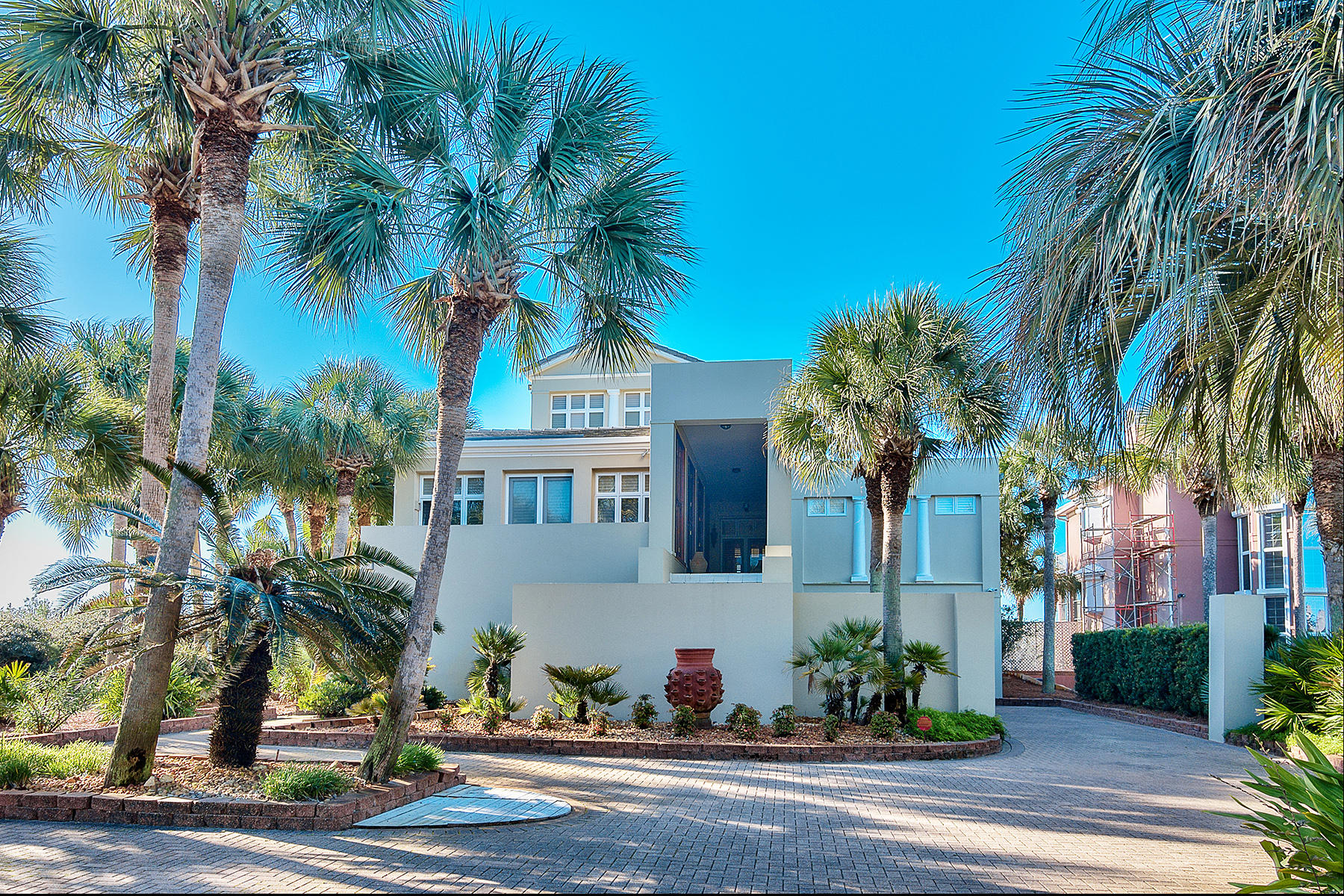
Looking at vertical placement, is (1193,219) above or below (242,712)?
above

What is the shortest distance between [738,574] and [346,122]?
976 cm

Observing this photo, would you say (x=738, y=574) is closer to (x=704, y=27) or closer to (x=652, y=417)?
(x=652, y=417)

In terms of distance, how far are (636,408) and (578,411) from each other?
172 cm

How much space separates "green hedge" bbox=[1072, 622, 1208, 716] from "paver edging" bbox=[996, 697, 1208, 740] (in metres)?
0.44

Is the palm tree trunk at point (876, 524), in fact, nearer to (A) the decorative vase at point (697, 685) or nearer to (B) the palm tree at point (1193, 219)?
(A) the decorative vase at point (697, 685)

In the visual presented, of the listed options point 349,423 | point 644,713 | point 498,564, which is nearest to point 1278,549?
point 644,713

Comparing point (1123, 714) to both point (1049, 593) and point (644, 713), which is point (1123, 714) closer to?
point (1049, 593)

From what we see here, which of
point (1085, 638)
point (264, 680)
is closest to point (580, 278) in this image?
point (264, 680)

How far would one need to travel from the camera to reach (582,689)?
1412 cm

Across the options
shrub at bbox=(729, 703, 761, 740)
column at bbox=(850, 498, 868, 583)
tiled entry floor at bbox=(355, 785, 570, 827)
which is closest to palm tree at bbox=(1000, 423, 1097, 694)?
column at bbox=(850, 498, 868, 583)

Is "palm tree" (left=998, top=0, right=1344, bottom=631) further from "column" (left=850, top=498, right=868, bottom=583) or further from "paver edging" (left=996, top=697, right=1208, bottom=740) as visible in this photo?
"column" (left=850, top=498, right=868, bottom=583)

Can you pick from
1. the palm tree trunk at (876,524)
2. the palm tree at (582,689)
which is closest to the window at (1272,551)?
the palm tree trunk at (876,524)

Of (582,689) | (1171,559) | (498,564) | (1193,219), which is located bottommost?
(582,689)

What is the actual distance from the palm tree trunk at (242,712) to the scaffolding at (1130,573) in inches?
1116
